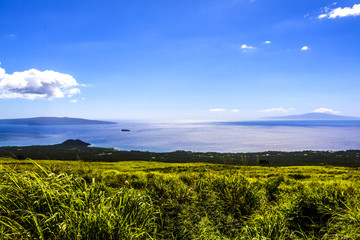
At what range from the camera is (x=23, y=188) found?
396 cm

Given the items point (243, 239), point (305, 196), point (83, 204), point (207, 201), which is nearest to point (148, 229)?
point (83, 204)

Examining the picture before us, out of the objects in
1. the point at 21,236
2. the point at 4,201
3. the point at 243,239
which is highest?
the point at 4,201

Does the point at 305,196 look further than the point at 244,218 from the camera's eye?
Yes

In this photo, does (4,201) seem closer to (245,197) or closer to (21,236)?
(21,236)

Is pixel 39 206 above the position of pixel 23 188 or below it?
below

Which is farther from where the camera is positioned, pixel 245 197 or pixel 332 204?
pixel 245 197

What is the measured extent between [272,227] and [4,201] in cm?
515

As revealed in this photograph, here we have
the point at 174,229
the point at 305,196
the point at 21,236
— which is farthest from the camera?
the point at 305,196

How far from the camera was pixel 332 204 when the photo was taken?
5406 mm

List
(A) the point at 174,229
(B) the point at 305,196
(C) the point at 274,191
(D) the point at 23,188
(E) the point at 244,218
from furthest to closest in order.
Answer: (C) the point at 274,191 < (B) the point at 305,196 < (E) the point at 244,218 < (A) the point at 174,229 < (D) the point at 23,188

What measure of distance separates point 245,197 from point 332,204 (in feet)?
7.15

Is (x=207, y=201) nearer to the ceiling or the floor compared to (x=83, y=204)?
nearer to the floor

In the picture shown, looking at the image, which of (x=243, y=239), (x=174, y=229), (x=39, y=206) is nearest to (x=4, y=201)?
(x=39, y=206)

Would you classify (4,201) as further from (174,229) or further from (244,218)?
(244,218)
